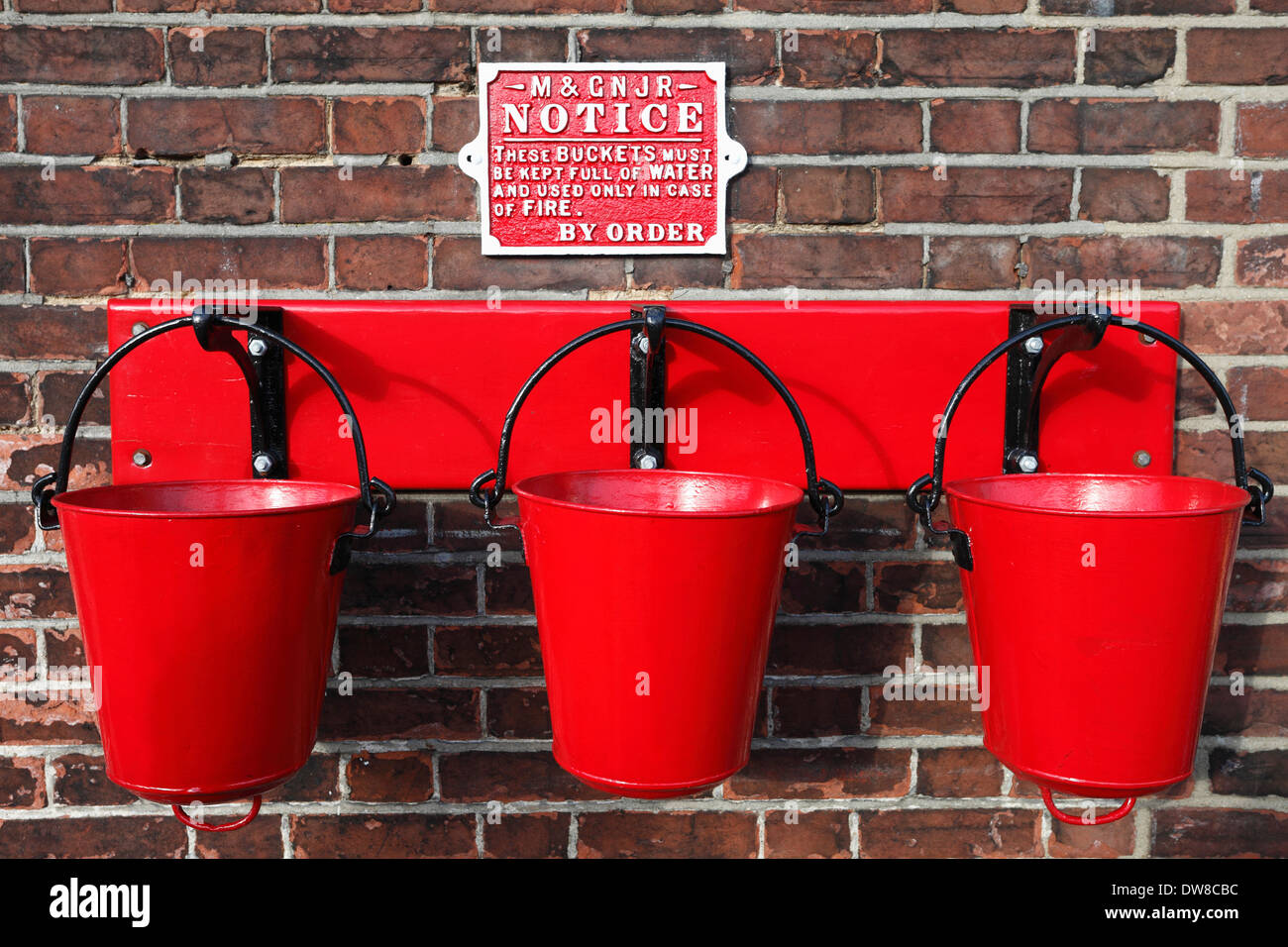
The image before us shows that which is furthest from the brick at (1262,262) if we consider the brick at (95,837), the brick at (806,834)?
the brick at (95,837)

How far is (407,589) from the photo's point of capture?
1262 millimetres

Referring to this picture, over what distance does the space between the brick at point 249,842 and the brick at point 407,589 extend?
328 millimetres

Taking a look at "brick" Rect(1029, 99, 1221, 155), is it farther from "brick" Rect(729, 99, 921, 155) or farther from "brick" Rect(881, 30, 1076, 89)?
"brick" Rect(729, 99, 921, 155)

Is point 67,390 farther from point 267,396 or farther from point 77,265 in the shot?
point 267,396

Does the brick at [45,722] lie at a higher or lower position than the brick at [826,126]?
lower

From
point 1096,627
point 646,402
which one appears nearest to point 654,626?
point 646,402

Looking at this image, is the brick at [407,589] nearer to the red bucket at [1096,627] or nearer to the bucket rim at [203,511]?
the bucket rim at [203,511]

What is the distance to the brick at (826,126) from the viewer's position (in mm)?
1214

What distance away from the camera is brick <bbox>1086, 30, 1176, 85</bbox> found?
1.21 m

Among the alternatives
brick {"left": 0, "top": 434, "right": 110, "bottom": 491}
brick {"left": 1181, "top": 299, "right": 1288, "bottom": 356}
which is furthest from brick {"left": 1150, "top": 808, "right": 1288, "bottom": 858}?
brick {"left": 0, "top": 434, "right": 110, "bottom": 491}

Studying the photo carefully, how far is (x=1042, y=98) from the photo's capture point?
47.8 inches

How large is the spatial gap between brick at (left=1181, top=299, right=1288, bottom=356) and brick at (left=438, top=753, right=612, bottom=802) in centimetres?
102

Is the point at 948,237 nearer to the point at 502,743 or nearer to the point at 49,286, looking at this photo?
the point at 502,743

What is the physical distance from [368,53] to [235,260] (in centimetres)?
32
